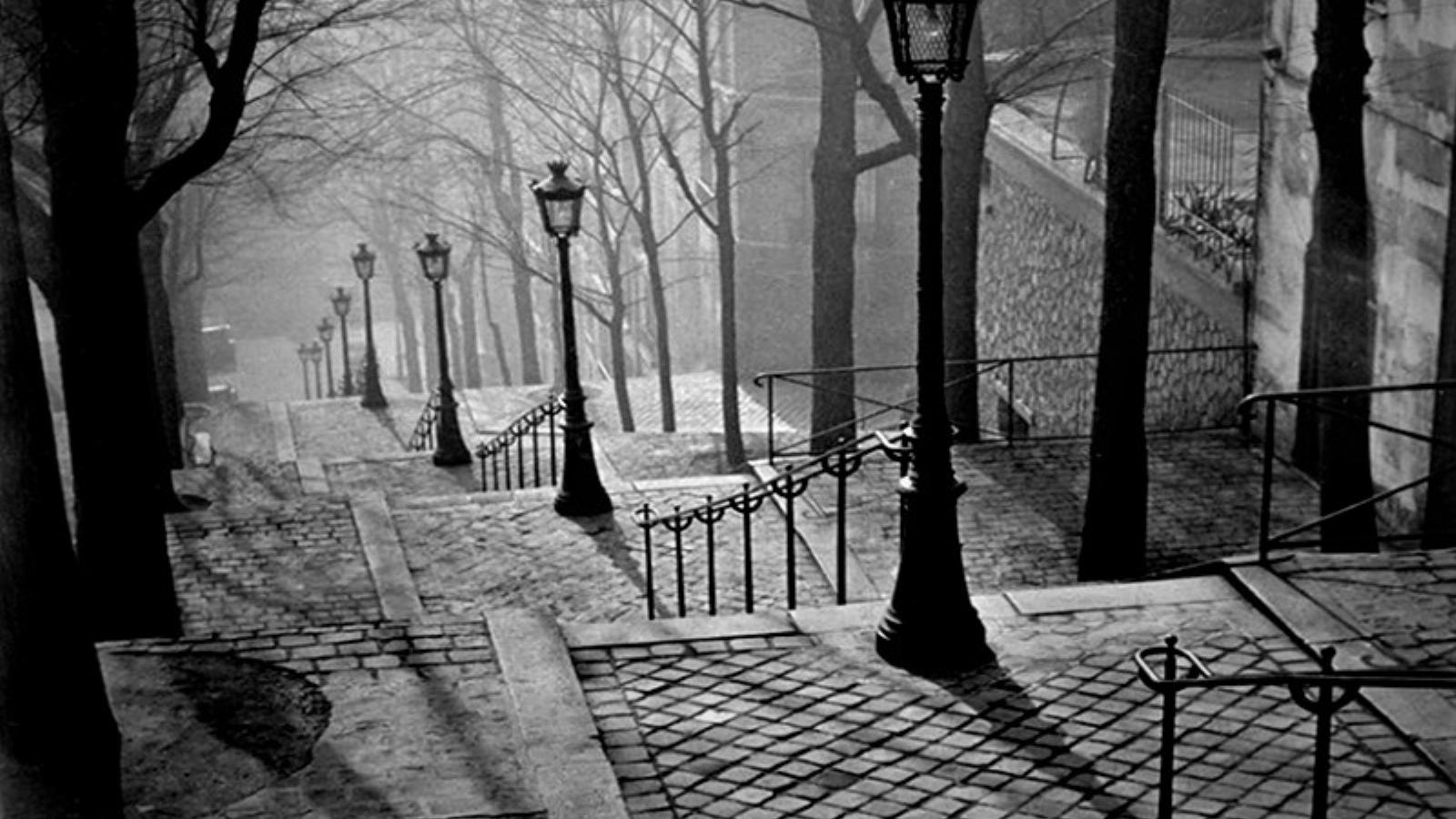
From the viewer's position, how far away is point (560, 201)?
51.9 ft

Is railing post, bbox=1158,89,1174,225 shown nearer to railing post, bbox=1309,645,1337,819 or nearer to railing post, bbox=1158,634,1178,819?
railing post, bbox=1158,634,1178,819

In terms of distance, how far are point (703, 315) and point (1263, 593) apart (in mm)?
33213

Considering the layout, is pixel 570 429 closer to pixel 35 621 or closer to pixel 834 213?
pixel 834 213

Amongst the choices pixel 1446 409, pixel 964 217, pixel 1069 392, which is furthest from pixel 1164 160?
pixel 1446 409

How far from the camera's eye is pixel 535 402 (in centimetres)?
3375

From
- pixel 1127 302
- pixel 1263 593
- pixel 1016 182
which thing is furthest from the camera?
pixel 1016 182

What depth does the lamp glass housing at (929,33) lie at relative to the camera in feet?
28.5

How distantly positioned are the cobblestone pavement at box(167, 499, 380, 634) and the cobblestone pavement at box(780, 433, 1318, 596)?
12.3 feet

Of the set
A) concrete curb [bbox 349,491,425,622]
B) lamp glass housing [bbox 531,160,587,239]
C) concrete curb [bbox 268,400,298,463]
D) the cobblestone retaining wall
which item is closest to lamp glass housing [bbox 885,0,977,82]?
concrete curb [bbox 349,491,425,622]

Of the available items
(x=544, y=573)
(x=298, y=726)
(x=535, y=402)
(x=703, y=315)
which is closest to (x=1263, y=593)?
(x=298, y=726)

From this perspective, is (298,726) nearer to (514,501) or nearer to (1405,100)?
(514,501)

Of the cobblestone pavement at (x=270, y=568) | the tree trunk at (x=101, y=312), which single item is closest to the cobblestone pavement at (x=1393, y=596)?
the cobblestone pavement at (x=270, y=568)

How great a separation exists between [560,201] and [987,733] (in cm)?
860

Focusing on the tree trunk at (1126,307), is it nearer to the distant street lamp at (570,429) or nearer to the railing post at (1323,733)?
the distant street lamp at (570,429)
